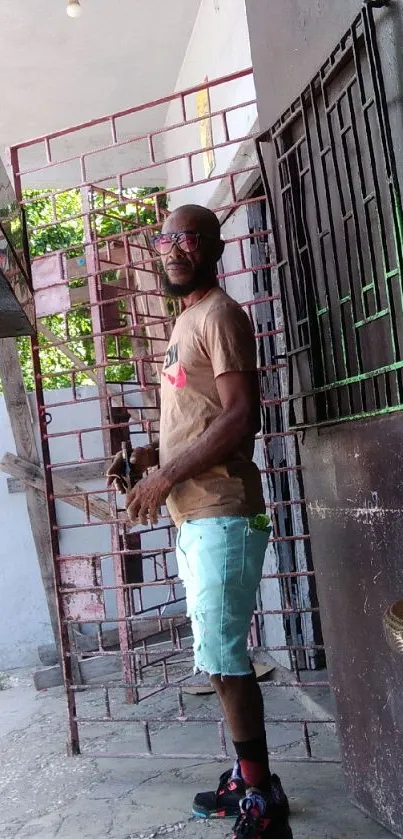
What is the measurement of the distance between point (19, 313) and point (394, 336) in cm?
97

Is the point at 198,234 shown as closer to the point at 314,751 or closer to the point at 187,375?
the point at 187,375

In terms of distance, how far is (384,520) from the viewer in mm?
2145

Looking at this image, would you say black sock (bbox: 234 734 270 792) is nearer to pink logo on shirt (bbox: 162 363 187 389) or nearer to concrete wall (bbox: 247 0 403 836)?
concrete wall (bbox: 247 0 403 836)

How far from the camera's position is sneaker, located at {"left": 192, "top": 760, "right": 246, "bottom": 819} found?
8.70 feet

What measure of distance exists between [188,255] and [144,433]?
2.30 meters

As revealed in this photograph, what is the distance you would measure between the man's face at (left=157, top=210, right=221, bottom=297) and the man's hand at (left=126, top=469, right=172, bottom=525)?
0.65m

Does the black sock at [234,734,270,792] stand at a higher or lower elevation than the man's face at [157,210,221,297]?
lower

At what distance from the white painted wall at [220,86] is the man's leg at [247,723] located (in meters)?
2.05

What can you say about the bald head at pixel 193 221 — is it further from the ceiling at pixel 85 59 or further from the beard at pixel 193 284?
the ceiling at pixel 85 59

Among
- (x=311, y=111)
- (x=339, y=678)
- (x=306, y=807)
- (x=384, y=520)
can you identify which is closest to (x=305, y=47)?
(x=311, y=111)

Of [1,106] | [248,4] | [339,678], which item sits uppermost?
[1,106]

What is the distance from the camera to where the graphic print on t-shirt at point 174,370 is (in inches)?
98.0

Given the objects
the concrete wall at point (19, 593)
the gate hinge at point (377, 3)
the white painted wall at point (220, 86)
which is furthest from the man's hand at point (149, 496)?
the concrete wall at point (19, 593)

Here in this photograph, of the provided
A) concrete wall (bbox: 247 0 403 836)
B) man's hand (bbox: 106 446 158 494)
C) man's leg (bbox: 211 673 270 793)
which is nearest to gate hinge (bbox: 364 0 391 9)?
concrete wall (bbox: 247 0 403 836)
